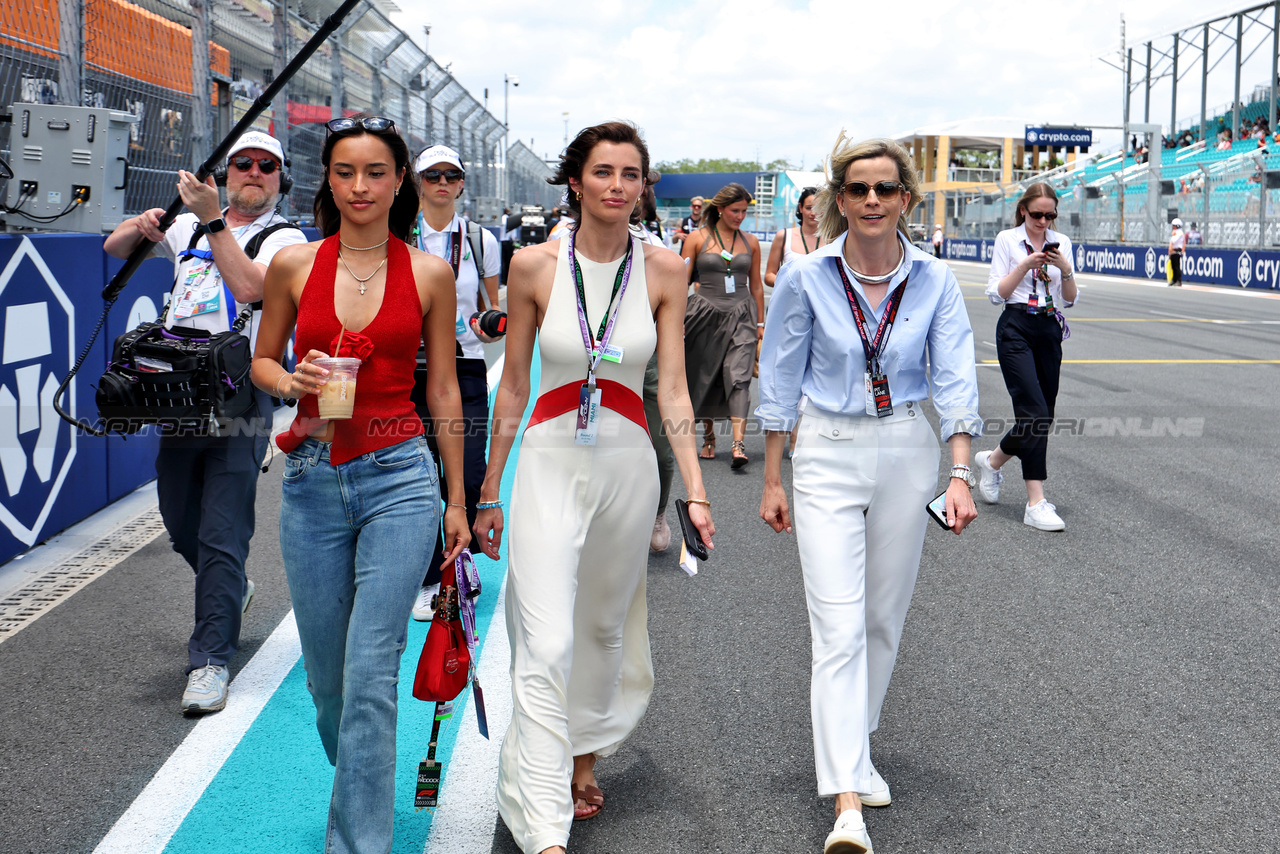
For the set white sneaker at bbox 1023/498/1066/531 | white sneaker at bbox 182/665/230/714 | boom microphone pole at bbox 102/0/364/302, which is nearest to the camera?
boom microphone pole at bbox 102/0/364/302

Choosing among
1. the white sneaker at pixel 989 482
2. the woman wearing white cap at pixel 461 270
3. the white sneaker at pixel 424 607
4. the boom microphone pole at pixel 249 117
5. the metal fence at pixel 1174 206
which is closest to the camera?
the boom microphone pole at pixel 249 117

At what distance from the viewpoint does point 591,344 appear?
3221 millimetres

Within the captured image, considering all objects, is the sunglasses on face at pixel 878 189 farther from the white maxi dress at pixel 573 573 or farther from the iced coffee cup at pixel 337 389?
the iced coffee cup at pixel 337 389

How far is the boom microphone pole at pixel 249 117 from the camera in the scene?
329 centimetres

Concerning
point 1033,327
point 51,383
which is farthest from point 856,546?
point 51,383

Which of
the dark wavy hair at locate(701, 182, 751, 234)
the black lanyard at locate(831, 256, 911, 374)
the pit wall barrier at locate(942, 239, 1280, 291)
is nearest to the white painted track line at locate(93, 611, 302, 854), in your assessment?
the black lanyard at locate(831, 256, 911, 374)

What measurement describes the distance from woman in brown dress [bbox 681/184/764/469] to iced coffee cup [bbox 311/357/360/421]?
5.56 metres

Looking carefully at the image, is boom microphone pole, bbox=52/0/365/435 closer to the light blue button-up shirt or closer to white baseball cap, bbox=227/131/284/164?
white baseball cap, bbox=227/131/284/164

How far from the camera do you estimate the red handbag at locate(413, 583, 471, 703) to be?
3.02 m

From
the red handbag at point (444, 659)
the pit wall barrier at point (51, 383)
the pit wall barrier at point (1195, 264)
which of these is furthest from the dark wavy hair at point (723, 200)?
the pit wall barrier at point (1195, 264)

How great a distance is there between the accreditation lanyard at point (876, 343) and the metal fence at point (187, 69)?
5.61 metres

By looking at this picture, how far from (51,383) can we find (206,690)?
283 centimetres

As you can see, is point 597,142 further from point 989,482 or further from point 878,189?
point 989,482

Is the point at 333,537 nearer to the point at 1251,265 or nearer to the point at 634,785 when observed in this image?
the point at 634,785
